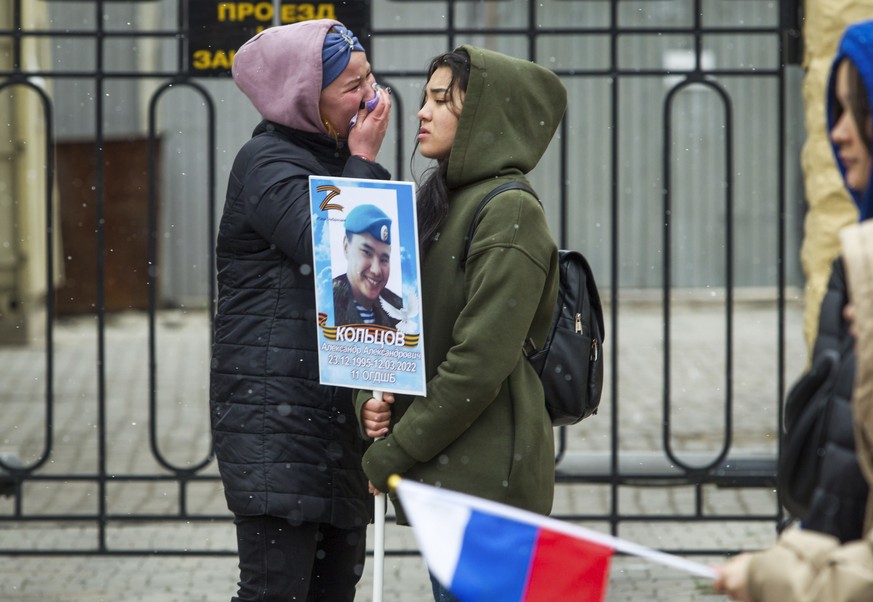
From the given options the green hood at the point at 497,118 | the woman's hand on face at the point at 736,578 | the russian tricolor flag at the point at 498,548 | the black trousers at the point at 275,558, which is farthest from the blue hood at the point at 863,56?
the black trousers at the point at 275,558

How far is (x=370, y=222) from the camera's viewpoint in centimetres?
318

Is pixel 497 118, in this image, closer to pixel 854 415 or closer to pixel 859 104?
pixel 859 104

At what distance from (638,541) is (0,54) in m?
8.25

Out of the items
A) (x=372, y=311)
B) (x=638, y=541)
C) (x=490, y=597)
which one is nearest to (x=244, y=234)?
(x=372, y=311)

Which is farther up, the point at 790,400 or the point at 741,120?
the point at 741,120

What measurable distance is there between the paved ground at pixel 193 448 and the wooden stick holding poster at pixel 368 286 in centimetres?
210

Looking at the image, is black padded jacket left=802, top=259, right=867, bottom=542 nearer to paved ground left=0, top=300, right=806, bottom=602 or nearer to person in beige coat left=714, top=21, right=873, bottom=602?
person in beige coat left=714, top=21, right=873, bottom=602

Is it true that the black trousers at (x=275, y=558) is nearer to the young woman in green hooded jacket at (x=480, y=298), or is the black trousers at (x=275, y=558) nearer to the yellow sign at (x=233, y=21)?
the young woman in green hooded jacket at (x=480, y=298)

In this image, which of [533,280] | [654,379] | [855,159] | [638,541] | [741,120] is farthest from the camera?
[741,120]

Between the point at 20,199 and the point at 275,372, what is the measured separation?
9154mm

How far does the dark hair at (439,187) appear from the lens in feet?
10.5

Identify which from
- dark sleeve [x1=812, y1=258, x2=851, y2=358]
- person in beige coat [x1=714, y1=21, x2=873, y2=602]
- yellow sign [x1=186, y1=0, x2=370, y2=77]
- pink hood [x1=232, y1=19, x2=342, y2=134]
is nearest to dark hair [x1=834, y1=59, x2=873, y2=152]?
person in beige coat [x1=714, y1=21, x2=873, y2=602]

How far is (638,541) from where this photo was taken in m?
6.02

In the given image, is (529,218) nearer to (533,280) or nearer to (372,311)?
(533,280)
